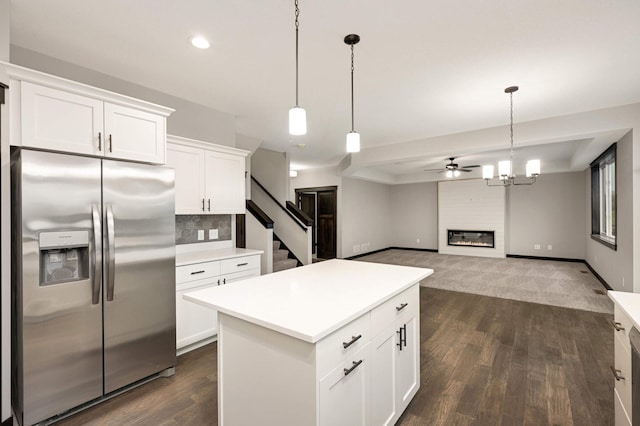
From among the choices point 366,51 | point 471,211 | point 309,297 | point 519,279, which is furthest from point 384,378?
point 471,211

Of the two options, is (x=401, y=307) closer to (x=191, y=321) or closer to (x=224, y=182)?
(x=191, y=321)

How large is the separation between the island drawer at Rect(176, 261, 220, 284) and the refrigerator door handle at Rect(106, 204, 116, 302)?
0.62 meters

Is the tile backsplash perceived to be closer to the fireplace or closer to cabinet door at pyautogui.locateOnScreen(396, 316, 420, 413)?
cabinet door at pyautogui.locateOnScreen(396, 316, 420, 413)

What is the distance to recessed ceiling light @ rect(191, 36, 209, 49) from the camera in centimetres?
229

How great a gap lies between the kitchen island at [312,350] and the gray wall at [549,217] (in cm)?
804

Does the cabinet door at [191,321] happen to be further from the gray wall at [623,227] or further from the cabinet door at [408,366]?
the gray wall at [623,227]

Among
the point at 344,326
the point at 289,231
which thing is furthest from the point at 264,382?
the point at 289,231

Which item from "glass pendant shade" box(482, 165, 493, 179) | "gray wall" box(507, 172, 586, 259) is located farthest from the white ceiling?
"gray wall" box(507, 172, 586, 259)

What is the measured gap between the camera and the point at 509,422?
192 cm

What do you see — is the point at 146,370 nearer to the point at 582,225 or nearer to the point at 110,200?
the point at 110,200

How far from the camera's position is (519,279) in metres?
5.82

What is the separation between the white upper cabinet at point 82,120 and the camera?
180cm

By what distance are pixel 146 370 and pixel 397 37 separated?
3.24 metres

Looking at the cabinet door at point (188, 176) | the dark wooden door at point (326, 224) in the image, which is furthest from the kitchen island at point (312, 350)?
the dark wooden door at point (326, 224)
